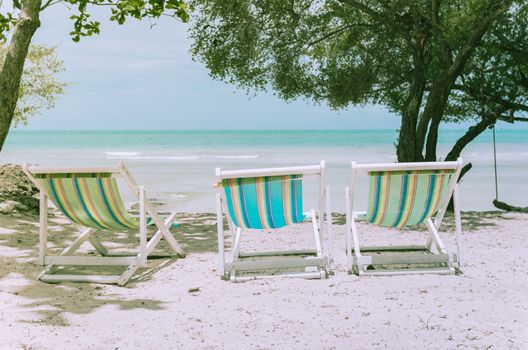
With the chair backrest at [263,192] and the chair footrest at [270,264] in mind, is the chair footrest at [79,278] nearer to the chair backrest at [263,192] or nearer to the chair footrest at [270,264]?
the chair footrest at [270,264]

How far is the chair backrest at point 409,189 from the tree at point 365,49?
13.0 ft

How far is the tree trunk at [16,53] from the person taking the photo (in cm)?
671

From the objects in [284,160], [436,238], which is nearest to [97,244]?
[436,238]

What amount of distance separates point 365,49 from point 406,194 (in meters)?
5.76

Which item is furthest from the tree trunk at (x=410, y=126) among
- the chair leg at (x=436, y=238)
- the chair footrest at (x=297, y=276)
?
the chair footrest at (x=297, y=276)

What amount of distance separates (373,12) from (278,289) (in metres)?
5.59

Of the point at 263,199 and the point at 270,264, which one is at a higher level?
the point at 263,199

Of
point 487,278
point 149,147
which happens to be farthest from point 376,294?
point 149,147

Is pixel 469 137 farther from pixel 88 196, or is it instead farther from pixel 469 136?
pixel 88 196

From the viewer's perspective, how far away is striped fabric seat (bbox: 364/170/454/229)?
5.00 metres

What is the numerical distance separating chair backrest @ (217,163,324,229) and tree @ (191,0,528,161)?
4.47m

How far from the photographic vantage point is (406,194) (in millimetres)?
5094

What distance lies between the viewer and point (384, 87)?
35.9ft

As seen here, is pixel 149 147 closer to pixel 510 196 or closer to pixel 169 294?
pixel 510 196
